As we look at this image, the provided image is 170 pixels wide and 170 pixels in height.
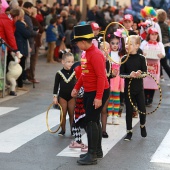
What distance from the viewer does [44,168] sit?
355 inches

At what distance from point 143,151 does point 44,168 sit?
5.87 feet

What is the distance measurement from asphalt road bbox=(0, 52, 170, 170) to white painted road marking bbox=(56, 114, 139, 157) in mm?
30

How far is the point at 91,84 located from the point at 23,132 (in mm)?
2532

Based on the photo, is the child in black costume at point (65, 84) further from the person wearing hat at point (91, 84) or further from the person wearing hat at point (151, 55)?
the person wearing hat at point (151, 55)

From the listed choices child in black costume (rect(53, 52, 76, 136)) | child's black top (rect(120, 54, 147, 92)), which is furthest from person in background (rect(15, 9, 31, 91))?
child's black top (rect(120, 54, 147, 92))

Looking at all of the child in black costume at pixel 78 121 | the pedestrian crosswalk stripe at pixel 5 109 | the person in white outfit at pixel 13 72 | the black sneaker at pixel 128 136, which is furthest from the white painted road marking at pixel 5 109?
the child in black costume at pixel 78 121

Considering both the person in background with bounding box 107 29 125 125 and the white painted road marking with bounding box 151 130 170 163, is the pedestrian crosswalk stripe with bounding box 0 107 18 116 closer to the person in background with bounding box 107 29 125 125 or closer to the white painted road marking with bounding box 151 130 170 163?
the person in background with bounding box 107 29 125 125

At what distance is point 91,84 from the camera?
367 inches

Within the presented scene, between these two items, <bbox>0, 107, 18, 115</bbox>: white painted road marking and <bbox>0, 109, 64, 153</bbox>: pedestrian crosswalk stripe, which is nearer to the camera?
<bbox>0, 109, 64, 153</bbox>: pedestrian crosswalk stripe

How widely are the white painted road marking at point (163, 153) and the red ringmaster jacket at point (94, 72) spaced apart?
1.21m

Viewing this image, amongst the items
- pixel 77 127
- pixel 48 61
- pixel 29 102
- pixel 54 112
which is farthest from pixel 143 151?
pixel 48 61

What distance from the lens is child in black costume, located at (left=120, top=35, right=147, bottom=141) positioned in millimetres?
11008

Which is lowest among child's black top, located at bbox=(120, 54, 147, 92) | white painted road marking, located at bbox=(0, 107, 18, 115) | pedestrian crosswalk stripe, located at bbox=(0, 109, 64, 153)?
white painted road marking, located at bbox=(0, 107, 18, 115)

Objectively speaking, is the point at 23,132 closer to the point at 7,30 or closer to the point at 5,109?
the point at 5,109
